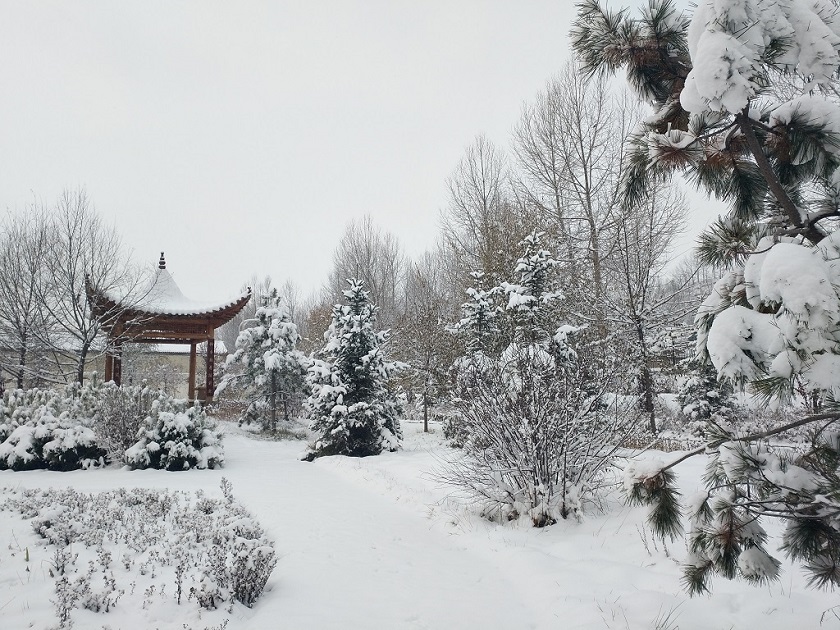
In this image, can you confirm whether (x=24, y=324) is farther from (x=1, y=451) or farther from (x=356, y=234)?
(x=356, y=234)

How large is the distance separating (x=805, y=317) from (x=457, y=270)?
2030 cm

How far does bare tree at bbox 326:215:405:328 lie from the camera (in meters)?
27.7

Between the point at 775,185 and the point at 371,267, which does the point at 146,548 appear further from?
the point at 371,267

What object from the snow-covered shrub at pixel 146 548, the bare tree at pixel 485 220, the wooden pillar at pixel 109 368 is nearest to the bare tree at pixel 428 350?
the bare tree at pixel 485 220

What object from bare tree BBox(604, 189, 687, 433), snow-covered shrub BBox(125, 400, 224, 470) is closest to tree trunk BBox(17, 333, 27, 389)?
snow-covered shrub BBox(125, 400, 224, 470)

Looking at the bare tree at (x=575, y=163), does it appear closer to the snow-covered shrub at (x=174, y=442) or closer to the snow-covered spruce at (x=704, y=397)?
the snow-covered spruce at (x=704, y=397)

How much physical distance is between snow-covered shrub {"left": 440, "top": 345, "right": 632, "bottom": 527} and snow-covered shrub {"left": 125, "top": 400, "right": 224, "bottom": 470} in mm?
6123

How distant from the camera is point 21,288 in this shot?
13930mm

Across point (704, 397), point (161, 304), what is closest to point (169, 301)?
point (161, 304)

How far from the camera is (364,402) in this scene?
12.1m

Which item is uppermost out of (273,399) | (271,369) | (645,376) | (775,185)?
(271,369)

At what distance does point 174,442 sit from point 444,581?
728 cm

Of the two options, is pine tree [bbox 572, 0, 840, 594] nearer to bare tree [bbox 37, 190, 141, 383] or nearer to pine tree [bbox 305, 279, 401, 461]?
pine tree [bbox 305, 279, 401, 461]

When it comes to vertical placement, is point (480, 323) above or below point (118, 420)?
above
